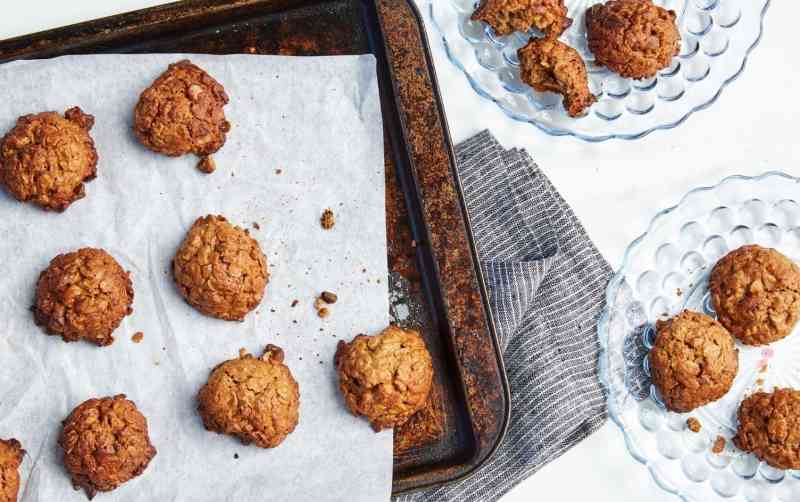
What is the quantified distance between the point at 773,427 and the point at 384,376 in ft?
3.51

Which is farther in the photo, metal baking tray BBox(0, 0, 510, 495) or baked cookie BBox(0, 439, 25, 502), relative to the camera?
metal baking tray BBox(0, 0, 510, 495)

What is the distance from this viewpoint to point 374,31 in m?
2.54

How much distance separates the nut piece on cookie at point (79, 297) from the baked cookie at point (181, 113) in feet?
1.06

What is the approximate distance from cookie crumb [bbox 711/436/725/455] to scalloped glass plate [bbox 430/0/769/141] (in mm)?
880

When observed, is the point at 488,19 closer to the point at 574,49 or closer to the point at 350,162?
the point at 574,49

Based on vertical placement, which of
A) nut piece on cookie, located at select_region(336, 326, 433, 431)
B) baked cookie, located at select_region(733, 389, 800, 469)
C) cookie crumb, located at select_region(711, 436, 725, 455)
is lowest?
cookie crumb, located at select_region(711, 436, 725, 455)

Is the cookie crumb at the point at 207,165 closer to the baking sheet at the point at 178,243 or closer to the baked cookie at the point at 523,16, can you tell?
the baking sheet at the point at 178,243

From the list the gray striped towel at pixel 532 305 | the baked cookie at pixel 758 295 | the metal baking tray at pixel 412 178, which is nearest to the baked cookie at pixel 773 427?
the baked cookie at pixel 758 295

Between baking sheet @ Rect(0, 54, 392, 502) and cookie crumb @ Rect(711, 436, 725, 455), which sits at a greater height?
baking sheet @ Rect(0, 54, 392, 502)

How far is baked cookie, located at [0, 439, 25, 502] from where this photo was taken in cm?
225

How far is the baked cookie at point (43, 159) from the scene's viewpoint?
2320mm

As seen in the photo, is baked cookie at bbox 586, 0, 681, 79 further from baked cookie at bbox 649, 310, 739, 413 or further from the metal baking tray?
baked cookie at bbox 649, 310, 739, 413

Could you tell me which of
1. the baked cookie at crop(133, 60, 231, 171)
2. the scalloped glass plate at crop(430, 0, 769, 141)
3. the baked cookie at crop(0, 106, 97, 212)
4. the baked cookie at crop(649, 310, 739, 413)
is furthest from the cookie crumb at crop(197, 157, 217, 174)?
the baked cookie at crop(649, 310, 739, 413)

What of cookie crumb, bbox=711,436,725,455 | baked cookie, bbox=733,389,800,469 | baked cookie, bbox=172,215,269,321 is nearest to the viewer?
baked cookie, bbox=172,215,269,321
